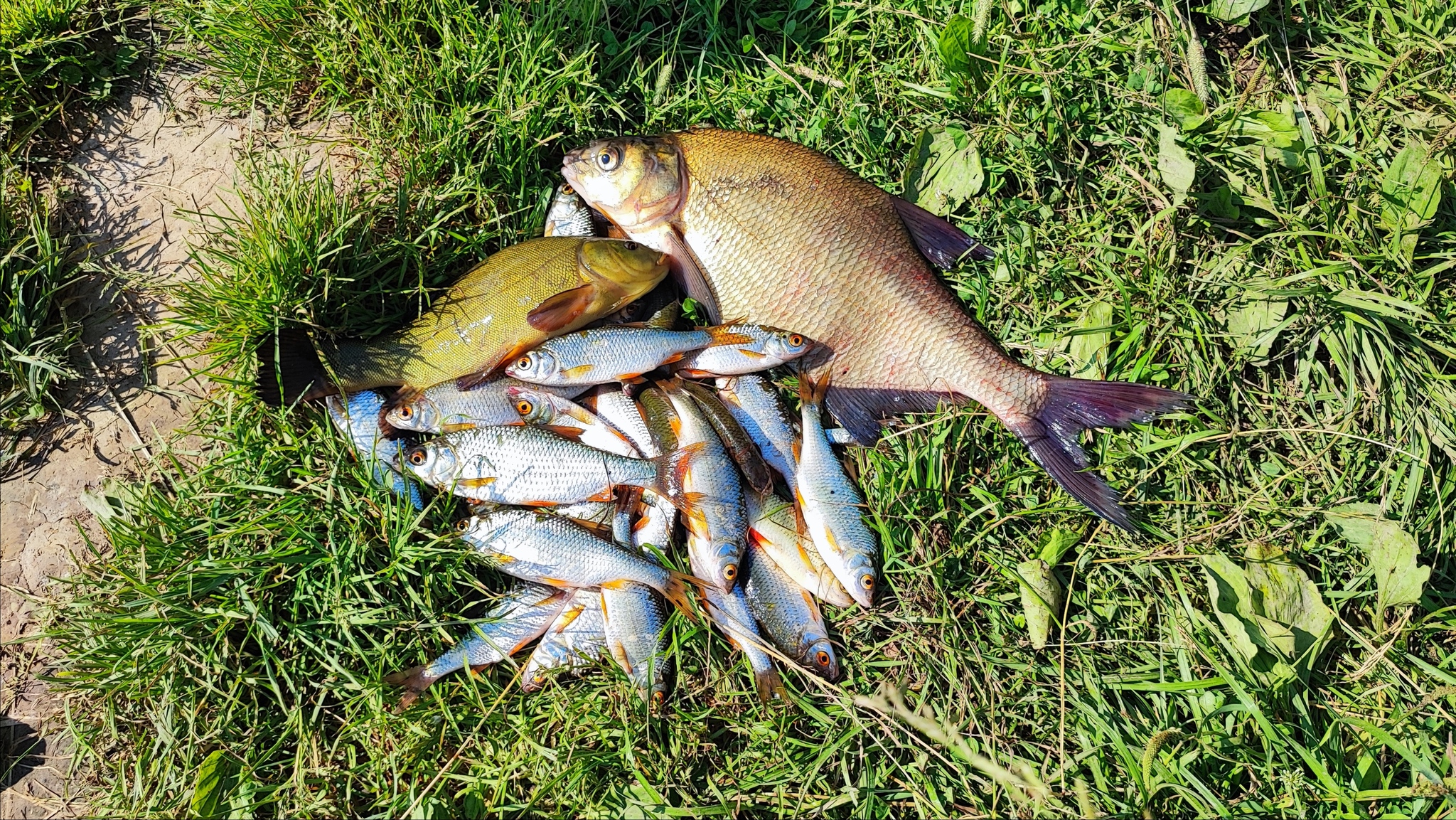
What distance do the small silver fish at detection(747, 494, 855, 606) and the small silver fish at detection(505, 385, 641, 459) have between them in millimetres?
457

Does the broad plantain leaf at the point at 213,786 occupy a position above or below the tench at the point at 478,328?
below

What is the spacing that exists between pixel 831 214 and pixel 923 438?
81 cm

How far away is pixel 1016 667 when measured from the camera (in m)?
2.77

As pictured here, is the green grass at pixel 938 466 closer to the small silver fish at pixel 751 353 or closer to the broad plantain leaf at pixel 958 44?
the broad plantain leaf at pixel 958 44

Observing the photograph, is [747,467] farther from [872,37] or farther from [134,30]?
[134,30]

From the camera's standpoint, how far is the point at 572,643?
2766mm

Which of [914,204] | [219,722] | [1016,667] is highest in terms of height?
[914,204]

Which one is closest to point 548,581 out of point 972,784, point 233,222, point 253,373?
point 253,373

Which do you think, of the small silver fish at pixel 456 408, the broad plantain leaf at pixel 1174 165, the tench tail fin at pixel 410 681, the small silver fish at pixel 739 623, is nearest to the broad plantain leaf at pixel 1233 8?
the broad plantain leaf at pixel 1174 165

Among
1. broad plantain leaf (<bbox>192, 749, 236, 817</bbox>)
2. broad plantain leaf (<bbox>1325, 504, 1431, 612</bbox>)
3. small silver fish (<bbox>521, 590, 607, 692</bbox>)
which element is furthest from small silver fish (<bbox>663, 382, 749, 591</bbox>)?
broad plantain leaf (<bbox>1325, 504, 1431, 612</bbox>)

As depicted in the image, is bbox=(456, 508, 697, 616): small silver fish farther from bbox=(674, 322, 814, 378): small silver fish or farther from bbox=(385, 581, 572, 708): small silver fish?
bbox=(674, 322, 814, 378): small silver fish

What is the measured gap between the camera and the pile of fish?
108 inches

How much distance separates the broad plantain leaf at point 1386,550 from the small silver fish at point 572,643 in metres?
2.35

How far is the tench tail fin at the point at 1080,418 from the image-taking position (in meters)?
2.87
